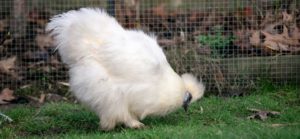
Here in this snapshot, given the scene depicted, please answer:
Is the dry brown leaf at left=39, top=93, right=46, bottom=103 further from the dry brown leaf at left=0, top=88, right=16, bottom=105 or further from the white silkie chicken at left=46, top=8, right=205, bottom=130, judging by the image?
the white silkie chicken at left=46, top=8, right=205, bottom=130

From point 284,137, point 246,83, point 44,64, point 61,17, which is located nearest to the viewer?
point 284,137

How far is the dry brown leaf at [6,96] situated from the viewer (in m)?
7.96

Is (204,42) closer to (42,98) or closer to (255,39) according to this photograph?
(255,39)

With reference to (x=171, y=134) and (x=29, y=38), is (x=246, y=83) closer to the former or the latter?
(x=171, y=134)

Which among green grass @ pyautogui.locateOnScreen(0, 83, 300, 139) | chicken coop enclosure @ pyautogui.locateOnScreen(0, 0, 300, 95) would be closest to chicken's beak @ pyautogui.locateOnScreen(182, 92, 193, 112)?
green grass @ pyautogui.locateOnScreen(0, 83, 300, 139)

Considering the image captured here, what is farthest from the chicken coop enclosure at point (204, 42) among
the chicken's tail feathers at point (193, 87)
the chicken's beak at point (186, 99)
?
the chicken's beak at point (186, 99)

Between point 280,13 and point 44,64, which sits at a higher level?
point 280,13

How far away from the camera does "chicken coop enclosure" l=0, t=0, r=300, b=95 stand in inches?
319

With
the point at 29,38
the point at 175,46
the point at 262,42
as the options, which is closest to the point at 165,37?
the point at 175,46

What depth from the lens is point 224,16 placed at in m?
8.82

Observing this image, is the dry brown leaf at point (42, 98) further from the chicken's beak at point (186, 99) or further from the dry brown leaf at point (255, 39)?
the dry brown leaf at point (255, 39)

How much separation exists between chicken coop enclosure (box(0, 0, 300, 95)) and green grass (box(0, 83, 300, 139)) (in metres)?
0.34

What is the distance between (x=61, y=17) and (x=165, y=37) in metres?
2.43

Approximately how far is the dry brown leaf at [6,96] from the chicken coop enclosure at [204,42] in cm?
19
